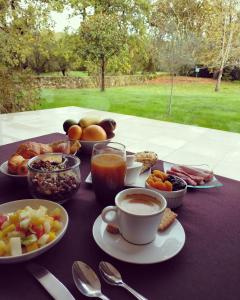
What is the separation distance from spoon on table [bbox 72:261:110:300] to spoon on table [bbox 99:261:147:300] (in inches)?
0.6

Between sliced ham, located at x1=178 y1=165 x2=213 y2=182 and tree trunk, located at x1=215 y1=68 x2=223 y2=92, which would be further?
tree trunk, located at x1=215 y1=68 x2=223 y2=92

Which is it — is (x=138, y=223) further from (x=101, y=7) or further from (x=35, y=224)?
(x=101, y=7)

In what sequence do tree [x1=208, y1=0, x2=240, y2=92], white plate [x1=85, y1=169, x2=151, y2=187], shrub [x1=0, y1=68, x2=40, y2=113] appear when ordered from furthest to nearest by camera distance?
tree [x1=208, y1=0, x2=240, y2=92], shrub [x1=0, y1=68, x2=40, y2=113], white plate [x1=85, y1=169, x2=151, y2=187]

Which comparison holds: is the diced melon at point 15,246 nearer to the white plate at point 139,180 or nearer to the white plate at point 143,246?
the white plate at point 143,246

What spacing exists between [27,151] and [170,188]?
41 centimetres

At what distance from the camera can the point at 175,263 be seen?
0.45 meters

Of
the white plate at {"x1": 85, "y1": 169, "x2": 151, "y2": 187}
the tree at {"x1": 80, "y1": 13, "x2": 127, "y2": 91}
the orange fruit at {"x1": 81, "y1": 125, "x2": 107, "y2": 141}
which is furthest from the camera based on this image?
the tree at {"x1": 80, "y1": 13, "x2": 127, "y2": 91}

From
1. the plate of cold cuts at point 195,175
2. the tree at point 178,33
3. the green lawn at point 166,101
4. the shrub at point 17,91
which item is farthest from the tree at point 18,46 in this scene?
the plate of cold cuts at point 195,175

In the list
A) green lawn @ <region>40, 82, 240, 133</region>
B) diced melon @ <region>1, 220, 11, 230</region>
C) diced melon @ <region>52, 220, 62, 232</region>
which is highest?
diced melon @ <region>1, 220, 11, 230</region>

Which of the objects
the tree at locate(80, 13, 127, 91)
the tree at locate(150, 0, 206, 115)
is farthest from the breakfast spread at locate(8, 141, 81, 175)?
the tree at locate(80, 13, 127, 91)

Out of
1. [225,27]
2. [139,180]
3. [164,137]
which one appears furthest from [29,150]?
[225,27]

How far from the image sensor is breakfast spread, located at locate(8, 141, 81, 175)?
2.35 ft

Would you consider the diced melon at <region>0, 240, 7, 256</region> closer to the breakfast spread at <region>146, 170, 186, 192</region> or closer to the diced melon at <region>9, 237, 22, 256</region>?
the diced melon at <region>9, 237, 22, 256</region>

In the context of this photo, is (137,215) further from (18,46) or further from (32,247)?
(18,46)
